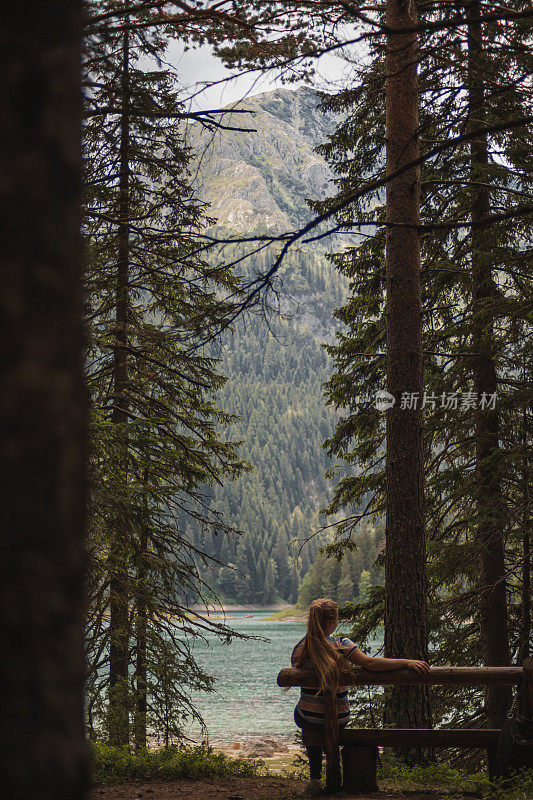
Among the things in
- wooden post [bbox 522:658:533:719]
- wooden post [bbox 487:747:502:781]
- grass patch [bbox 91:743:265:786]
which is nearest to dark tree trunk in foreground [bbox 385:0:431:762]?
wooden post [bbox 487:747:502:781]

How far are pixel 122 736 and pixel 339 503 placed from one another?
178 inches

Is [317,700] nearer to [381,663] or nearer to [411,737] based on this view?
[381,663]

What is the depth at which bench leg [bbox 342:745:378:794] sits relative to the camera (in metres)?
4.60

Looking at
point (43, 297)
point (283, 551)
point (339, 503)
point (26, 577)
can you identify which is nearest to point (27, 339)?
point (43, 297)

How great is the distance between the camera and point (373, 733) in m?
4.65

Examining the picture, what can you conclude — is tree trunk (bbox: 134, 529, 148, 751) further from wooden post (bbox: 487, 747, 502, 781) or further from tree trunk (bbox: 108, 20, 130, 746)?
wooden post (bbox: 487, 747, 502, 781)

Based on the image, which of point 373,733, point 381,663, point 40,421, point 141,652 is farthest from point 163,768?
point 40,421

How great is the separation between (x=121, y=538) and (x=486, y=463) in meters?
4.40

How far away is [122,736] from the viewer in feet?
24.3

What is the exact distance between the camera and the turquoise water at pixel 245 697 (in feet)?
70.8

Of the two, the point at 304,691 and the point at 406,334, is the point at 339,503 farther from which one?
the point at 304,691

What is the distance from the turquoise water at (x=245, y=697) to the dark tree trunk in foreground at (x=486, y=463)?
2.92 m

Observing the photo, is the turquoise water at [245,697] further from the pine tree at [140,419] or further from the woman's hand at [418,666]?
the woman's hand at [418,666]

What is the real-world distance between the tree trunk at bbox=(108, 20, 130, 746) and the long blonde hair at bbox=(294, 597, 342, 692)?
2884 mm
